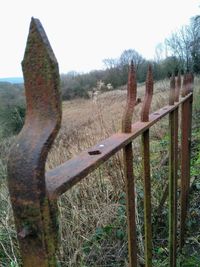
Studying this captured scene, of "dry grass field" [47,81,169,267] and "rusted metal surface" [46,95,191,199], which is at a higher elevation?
"rusted metal surface" [46,95,191,199]

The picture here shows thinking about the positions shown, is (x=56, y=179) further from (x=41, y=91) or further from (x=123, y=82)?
(x=123, y=82)

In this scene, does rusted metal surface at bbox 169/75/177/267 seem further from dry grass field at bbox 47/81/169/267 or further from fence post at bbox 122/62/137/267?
fence post at bbox 122/62/137/267

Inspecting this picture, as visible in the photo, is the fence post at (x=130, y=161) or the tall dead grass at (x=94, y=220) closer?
the fence post at (x=130, y=161)

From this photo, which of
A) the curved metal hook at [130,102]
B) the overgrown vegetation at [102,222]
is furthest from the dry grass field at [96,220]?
the curved metal hook at [130,102]

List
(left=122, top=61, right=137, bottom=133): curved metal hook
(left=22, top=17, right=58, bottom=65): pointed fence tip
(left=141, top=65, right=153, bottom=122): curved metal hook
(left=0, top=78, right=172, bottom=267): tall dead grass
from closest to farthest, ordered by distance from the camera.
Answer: (left=22, top=17, right=58, bottom=65): pointed fence tip → (left=122, top=61, right=137, bottom=133): curved metal hook → (left=141, top=65, right=153, bottom=122): curved metal hook → (left=0, top=78, right=172, bottom=267): tall dead grass

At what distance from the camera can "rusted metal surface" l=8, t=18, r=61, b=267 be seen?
22.0 inches

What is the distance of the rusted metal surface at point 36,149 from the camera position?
559mm

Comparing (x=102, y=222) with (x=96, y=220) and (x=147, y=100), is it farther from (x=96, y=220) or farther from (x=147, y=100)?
(x=147, y=100)

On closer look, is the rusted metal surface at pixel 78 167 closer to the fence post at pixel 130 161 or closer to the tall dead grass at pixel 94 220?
the fence post at pixel 130 161

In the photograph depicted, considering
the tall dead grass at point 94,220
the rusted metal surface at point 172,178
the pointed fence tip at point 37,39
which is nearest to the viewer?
the pointed fence tip at point 37,39

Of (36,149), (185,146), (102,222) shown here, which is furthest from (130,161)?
(185,146)

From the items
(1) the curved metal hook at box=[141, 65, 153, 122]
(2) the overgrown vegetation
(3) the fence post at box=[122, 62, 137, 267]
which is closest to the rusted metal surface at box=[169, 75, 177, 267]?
(2) the overgrown vegetation

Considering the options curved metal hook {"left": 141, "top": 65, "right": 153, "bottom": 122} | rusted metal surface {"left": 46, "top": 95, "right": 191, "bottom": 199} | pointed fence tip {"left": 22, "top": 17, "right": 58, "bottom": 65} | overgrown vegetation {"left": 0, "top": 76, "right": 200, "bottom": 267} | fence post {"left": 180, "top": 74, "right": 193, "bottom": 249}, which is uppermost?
pointed fence tip {"left": 22, "top": 17, "right": 58, "bottom": 65}

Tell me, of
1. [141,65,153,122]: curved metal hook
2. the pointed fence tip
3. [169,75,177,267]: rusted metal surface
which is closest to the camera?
the pointed fence tip
